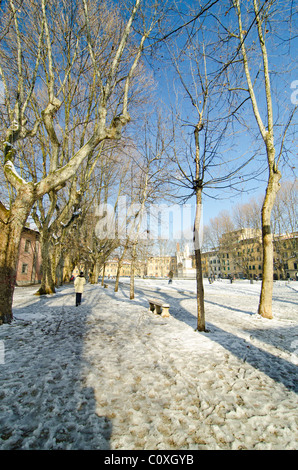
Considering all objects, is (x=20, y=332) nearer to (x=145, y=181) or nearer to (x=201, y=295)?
(x=201, y=295)

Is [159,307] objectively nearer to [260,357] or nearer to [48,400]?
[260,357]

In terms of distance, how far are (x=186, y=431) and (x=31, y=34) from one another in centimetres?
1290

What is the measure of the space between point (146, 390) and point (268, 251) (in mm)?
6487

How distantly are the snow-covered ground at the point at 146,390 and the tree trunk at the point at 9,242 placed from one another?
2.02 feet

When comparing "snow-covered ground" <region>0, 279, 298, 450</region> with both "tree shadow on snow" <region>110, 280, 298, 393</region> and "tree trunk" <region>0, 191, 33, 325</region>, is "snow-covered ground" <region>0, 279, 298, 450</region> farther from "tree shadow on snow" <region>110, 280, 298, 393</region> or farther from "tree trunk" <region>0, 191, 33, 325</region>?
"tree trunk" <region>0, 191, 33, 325</region>

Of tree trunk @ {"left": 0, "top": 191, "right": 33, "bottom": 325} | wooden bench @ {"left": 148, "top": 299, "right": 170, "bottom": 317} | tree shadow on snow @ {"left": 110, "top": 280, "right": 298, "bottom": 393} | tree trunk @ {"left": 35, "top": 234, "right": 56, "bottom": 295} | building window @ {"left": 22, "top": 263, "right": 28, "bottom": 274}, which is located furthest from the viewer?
Result: building window @ {"left": 22, "top": 263, "right": 28, "bottom": 274}

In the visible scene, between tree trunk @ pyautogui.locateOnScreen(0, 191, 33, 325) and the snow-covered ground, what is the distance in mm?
617

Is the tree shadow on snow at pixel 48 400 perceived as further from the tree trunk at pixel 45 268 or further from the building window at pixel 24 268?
the building window at pixel 24 268

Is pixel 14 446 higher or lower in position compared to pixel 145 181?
lower

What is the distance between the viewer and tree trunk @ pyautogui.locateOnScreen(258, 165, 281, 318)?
7.47 m

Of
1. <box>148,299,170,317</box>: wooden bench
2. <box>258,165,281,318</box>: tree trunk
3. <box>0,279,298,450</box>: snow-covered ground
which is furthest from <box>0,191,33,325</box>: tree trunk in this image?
<box>258,165,281,318</box>: tree trunk

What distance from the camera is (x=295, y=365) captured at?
3822mm

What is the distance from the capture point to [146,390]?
291 centimetres
